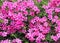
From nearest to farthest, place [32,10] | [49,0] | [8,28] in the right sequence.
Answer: [8,28]
[32,10]
[49,0]

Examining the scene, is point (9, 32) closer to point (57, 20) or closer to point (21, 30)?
point (21, 30)

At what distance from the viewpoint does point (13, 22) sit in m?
3.64

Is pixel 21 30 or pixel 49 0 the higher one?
pixel 49 0

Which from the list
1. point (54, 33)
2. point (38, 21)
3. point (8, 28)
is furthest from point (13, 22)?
point (54, 33)

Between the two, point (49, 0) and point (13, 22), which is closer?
point (13, 22)

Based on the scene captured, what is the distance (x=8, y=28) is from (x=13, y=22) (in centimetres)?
11

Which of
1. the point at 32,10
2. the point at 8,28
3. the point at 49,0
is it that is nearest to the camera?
the point at 8,28

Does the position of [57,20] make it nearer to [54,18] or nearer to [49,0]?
[54,18]

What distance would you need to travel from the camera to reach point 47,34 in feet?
12.1

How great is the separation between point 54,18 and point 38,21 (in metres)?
0.25

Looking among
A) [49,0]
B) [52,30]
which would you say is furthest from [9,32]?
[49,0]

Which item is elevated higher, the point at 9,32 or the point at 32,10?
the point at 32,10

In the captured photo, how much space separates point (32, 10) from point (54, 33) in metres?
0.50

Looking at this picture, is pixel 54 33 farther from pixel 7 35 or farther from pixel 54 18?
pixel 7 35
